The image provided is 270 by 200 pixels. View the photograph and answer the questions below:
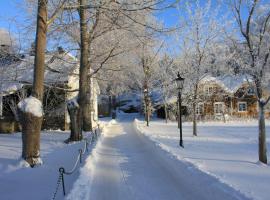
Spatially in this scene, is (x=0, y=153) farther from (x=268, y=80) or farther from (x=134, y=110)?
(x=134, y=110)

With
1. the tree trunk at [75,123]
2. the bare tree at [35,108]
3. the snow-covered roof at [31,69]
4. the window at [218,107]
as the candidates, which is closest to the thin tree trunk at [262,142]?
the bare tree at [35,108]

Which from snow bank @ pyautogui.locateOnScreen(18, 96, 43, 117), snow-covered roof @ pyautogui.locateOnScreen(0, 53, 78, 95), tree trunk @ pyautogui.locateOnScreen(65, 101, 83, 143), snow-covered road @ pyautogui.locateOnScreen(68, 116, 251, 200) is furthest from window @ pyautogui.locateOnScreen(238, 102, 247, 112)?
snow bank @ pyautogui.locateOnScreen(18, 96, 43, 117)

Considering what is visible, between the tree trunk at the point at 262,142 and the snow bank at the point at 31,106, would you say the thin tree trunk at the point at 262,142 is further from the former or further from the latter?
the snow bank at the point at 31,106

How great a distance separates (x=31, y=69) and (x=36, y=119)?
15.6 m

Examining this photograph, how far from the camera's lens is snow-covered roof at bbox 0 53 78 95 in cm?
2162

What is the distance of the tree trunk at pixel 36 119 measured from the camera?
36.0ft

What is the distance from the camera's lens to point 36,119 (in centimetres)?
1108

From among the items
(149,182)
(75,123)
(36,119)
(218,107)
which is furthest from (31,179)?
(218,107)

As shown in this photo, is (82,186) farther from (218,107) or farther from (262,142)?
(218,107)

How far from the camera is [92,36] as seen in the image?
71.4 ft

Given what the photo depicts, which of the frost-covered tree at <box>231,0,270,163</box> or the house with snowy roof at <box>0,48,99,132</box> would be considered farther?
the house with snowy roof at <box>0,48,99,132</box>

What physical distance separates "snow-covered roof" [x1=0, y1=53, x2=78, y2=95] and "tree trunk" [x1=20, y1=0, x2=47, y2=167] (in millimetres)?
8570

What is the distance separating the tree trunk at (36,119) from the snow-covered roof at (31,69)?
857 cm

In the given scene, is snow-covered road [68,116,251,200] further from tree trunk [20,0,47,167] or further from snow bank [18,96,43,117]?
snow bank [18,96,43,117]
